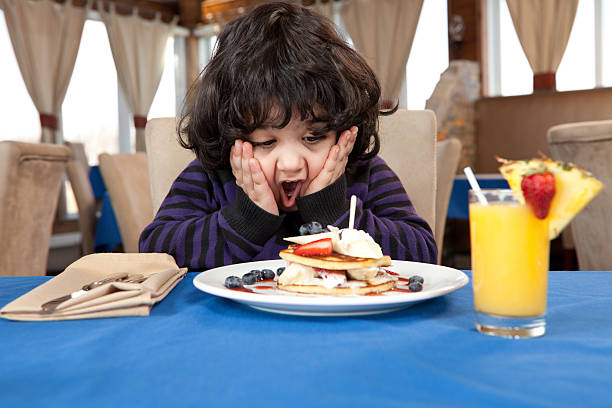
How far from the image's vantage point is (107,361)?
444mm

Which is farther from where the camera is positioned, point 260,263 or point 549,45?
point 549,45

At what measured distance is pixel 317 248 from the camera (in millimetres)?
645

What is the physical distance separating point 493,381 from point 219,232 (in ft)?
2.61

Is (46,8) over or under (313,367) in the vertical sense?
over

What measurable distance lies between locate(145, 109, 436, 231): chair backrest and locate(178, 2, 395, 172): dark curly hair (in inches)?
10.6

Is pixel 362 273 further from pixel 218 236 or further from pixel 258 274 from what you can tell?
pixel 218 236

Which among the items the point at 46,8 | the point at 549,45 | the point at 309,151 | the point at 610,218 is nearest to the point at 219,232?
the point at 309,151

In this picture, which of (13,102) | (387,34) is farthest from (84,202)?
(387,34)

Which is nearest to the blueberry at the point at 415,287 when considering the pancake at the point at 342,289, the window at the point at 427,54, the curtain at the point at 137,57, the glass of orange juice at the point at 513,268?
the pancake at the point at 342,289

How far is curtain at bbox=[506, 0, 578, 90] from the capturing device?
5.10 metres

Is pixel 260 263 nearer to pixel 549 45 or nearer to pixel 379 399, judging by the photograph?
pixel 379 399

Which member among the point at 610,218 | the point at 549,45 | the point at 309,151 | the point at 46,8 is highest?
the point at 46,8

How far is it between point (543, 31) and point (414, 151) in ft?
14.3

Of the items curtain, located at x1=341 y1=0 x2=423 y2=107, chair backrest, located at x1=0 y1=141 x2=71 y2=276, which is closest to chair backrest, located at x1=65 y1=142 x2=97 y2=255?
chair backrest, located at x1=0 y1=141 x2=71 y2=276
